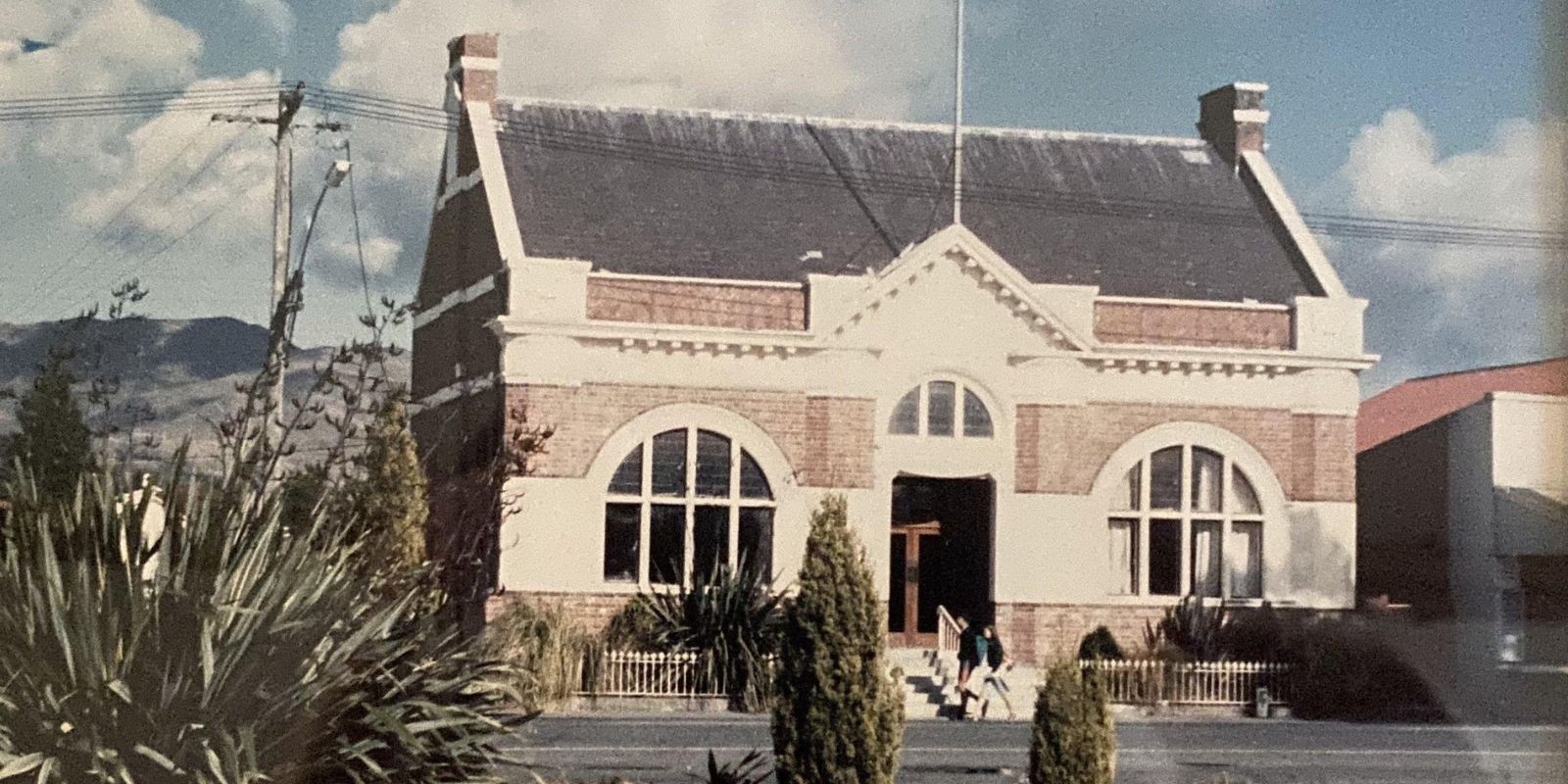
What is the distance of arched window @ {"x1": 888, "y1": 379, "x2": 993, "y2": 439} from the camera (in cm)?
1409

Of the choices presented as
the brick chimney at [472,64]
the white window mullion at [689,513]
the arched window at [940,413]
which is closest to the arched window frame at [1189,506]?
the arched window at [940,413]

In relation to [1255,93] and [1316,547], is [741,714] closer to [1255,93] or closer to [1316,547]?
[1316,547]

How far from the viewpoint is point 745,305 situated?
14.7 m

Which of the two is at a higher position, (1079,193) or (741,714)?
(1079,193)

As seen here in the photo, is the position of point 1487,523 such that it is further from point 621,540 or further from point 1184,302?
point 621,540

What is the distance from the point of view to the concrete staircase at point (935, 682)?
1334 centimetres

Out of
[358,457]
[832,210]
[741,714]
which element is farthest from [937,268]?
[358,457]

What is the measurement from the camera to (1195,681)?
14.0 meters

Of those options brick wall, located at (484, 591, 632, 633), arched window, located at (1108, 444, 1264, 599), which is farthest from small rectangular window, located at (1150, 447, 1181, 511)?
brick wall, located at (484, 591, 632, 633)

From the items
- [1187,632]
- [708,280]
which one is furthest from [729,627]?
[1187,632]

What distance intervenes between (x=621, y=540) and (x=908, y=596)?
182 centimetres

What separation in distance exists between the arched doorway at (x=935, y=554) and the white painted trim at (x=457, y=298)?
108 inches

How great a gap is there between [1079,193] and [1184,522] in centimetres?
227

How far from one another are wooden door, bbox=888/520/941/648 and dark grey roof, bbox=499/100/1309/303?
2.13 metres
